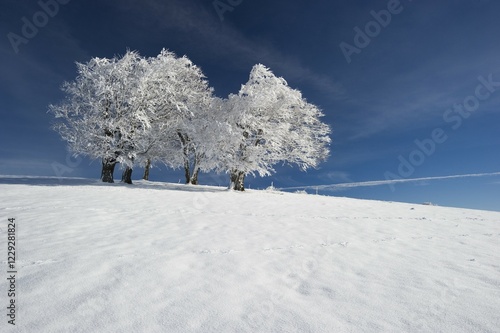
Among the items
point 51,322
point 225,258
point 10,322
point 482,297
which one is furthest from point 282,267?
point 10,322

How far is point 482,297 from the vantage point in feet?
13.5

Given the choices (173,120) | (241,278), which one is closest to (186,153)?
(173,120)

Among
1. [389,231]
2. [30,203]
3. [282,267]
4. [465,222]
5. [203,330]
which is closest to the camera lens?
[203,330]

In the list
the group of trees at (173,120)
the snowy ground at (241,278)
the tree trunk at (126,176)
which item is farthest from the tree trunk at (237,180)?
the snowy ground at (241,278)

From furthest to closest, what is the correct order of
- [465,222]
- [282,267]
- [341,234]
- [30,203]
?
1. [465,222]
2. [30,203]
3. [341,234]
4. [282,267]

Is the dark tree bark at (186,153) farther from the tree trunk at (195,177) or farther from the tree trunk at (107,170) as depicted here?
the tree trunk at (107,170)

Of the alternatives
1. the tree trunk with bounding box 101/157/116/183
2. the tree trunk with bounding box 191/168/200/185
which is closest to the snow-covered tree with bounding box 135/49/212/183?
the tree trunk with bounding box 191/168/200/185

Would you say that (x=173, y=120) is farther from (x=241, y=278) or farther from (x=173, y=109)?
(x=241, y=278)

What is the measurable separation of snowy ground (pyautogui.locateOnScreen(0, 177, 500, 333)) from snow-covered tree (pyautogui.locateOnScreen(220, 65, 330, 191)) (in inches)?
553

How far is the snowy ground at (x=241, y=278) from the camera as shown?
3.33 metres

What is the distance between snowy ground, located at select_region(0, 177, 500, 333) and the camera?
3.33 metres

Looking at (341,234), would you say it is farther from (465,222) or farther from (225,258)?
(465,222)

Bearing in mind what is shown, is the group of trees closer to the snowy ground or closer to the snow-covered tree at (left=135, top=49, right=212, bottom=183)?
the snow-covered tree at (left=135, top=49, right=212, bottom=183)

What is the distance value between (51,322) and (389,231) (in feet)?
28.3
